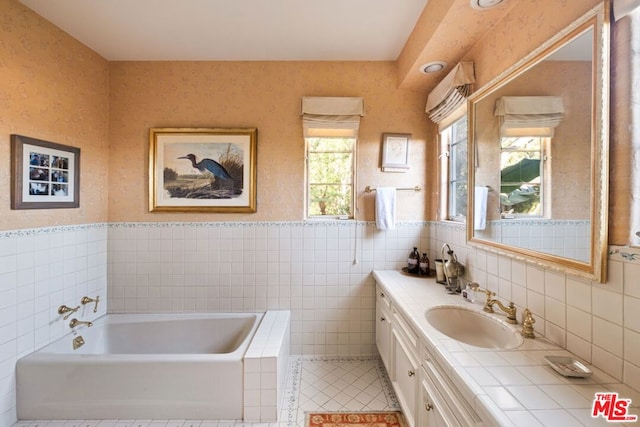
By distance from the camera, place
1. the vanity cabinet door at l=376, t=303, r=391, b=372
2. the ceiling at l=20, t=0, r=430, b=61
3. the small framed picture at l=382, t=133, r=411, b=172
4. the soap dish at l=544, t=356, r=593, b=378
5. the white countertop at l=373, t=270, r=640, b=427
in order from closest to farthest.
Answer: the white countertop at l=373, t=270, r=640, b=427
the soap dish at l=544, t=356, r=593, b=378
the ceiling at l=20, t=0, r=430, b=61
the vanity cabinet door at l=376, t=303, r=391, b=372
the small framed picture at l=382, t=133, r=411, b=172

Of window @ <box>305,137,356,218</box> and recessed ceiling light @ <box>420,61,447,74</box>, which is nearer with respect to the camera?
recessed ceiling light @ <box>420,61,447,74</box>

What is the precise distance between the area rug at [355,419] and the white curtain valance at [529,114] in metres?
1.79

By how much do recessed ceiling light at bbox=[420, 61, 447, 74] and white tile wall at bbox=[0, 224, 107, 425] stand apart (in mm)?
2873

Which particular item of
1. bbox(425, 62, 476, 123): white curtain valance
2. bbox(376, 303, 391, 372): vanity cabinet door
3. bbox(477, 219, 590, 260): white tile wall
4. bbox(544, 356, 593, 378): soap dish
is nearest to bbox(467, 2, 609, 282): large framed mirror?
bbox(477, 219, 590, 260): white tile wall

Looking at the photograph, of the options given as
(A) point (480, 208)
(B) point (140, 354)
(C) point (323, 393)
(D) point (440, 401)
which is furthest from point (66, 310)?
(A) point (480, 208)

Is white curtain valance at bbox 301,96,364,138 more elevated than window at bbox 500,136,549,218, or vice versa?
white curtain valance at bbox 301,96,364,138

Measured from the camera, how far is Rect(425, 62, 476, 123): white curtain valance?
171 cm

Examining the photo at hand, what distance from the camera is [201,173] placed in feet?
7.57

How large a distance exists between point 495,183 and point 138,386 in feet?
8.02

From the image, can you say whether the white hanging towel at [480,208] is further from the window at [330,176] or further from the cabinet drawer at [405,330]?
the window at [330,176]

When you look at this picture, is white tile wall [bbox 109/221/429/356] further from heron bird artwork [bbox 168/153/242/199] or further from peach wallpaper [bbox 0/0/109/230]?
peach wallpaper [bbox 0/0/109/230]

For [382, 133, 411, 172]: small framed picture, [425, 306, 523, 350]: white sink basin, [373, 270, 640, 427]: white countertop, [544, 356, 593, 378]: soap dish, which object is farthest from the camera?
[382, 133, 411, 172]: small framed picture

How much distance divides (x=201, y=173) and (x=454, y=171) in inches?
82.6

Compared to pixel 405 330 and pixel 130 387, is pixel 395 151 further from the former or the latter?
pixel 130 387
